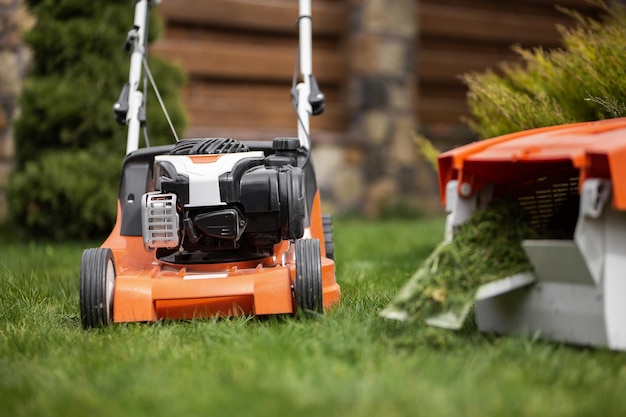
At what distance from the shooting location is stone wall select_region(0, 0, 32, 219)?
5258 millimetres

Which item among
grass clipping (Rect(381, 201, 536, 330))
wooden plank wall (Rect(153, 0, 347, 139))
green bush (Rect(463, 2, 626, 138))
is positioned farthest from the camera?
wooden plank wall (Rect(153, 0, 347, 139))

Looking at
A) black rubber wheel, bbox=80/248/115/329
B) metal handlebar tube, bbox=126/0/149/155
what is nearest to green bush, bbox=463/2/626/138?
metal handlebar tube, bbox=126/0/149/155

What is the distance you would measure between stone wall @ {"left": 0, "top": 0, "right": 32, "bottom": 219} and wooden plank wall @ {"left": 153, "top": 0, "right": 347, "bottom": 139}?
3.15ft

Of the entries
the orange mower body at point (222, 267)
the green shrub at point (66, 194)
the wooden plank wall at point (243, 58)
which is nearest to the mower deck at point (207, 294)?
the orange mower body at point (222, 267)

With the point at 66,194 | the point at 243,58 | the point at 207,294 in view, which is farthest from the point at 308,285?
the point at 243,58

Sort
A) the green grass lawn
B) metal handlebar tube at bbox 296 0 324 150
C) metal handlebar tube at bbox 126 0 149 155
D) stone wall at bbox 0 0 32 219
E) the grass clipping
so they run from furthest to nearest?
1. stone wall at bbox 0 0 32 219
2. metal handlebar tube at bbox 126 0 149 155
3. metal handlebar tube at bbox 296 0 324 150
4. the grass clipping
5. the green grass lawn

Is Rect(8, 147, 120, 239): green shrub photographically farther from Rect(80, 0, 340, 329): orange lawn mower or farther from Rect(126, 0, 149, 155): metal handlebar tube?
Rect(80, 0, 340, 329): orange lawn mower

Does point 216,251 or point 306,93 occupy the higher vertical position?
point 306,93

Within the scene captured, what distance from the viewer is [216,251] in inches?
104

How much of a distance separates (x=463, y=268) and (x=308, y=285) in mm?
504

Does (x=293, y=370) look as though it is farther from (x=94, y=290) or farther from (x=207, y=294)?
(x=94, y=290)

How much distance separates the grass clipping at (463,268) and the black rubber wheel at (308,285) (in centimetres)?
32

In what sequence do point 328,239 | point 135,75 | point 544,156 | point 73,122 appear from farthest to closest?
point 73,122, point 135,75, point 328,239, point 544,156

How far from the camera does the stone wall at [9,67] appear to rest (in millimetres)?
5258
